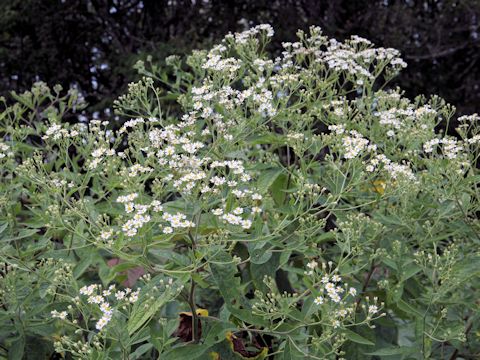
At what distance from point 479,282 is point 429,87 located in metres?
6.76

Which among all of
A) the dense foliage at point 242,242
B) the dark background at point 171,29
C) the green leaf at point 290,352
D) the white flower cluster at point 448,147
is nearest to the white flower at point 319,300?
the dense foliage at point 242,242

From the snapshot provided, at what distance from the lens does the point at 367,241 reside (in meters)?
2.40

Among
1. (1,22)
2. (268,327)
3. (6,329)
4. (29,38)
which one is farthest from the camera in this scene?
(29,38)

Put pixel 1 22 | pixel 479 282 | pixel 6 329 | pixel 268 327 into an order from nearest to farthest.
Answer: pixel 268 327 < pixel 6 329 < pixel 479 282 < pixel 1 22

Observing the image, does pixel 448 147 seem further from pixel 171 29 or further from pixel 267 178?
pixel 171 29

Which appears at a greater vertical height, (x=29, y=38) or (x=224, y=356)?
(x=224, y=356)


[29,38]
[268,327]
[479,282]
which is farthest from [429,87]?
[268,327]

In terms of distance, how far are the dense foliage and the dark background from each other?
5.72m

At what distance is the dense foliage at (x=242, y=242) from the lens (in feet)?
6.76

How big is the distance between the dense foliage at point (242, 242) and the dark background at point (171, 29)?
5721 millimetres

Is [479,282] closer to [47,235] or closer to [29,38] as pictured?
[47,235]

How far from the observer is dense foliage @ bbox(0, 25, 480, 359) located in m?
2.06

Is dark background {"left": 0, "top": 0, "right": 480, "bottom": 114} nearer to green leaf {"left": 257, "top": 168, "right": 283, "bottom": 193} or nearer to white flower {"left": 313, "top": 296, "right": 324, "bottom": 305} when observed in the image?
green leaf {"left": 257, "top": 168, "right": 283, "bottom": 193}

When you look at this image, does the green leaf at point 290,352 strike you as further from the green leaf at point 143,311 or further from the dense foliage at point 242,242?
the green leaf at point 143,311
